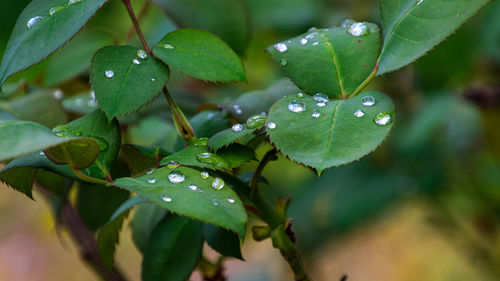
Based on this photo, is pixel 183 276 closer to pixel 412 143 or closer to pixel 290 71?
pixel 290 71

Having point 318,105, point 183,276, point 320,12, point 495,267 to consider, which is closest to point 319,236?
point 495,267

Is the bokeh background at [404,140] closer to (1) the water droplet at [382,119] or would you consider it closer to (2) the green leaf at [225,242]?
(2) the green leaf at [225,242]

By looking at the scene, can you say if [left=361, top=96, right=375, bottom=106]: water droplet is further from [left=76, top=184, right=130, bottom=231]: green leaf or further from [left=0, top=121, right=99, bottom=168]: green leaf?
[left=76, top=184, right=130, bottom=231]: green leaf

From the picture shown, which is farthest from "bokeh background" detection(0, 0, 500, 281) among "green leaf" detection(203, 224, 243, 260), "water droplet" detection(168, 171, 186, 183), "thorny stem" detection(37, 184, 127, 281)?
"water droplet" detection(168, 171, 186, 183)

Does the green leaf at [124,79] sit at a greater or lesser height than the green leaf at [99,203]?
greater

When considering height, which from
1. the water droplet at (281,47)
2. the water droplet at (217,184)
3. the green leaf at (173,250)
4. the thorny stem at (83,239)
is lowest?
the thorny stem at (83,239)

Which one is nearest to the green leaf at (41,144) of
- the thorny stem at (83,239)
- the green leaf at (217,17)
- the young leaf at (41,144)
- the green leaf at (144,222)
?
the young leaf at (41,144)
